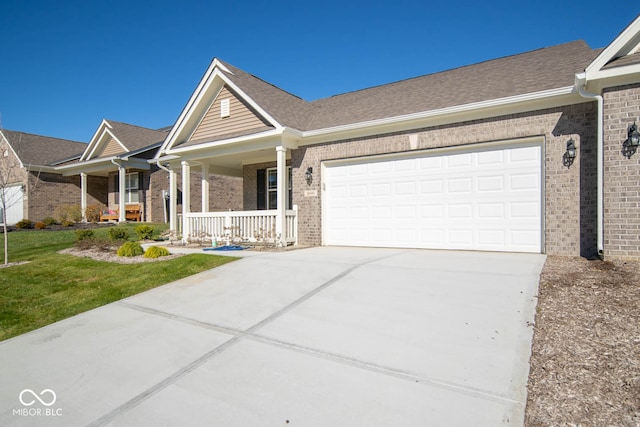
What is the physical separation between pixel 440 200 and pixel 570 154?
9.21ft

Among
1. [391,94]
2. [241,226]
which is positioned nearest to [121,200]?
[241,226]

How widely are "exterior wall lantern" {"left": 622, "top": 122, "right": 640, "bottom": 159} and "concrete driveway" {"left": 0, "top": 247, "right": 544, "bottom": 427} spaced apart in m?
3.06

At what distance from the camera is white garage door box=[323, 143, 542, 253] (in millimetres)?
7926

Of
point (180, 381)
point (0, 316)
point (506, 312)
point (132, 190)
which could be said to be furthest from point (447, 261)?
point (132, 190)

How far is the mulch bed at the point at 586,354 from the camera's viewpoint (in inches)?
99.8

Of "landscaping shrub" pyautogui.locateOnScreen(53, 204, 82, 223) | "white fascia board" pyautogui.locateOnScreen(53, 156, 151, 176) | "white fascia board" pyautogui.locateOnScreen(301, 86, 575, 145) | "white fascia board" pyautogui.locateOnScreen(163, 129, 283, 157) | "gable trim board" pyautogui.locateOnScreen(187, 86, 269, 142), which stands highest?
"gable trim board" pyautogui.locateOnScreen(187, 86, 269, 142)

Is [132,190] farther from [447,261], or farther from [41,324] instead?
[447,261]

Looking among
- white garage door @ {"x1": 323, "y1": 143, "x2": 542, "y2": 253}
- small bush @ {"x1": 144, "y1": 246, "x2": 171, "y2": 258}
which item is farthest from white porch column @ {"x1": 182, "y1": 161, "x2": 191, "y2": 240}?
white garage door @ {"x1": 323, "y1": 143, "x2": 542, "y2": 253}

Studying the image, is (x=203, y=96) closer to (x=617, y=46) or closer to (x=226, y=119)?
(x=226, y=119)

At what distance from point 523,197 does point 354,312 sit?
552cm

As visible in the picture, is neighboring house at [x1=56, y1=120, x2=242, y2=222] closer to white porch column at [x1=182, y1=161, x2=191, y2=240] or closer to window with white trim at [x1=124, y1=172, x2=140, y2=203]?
window with white trim at [x1=124, y1=172, x2=140, y2=203]

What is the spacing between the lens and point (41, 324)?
5008 mm

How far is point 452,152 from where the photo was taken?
8.80 meters

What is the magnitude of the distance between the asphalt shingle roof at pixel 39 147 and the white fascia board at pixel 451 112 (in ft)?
70.0
